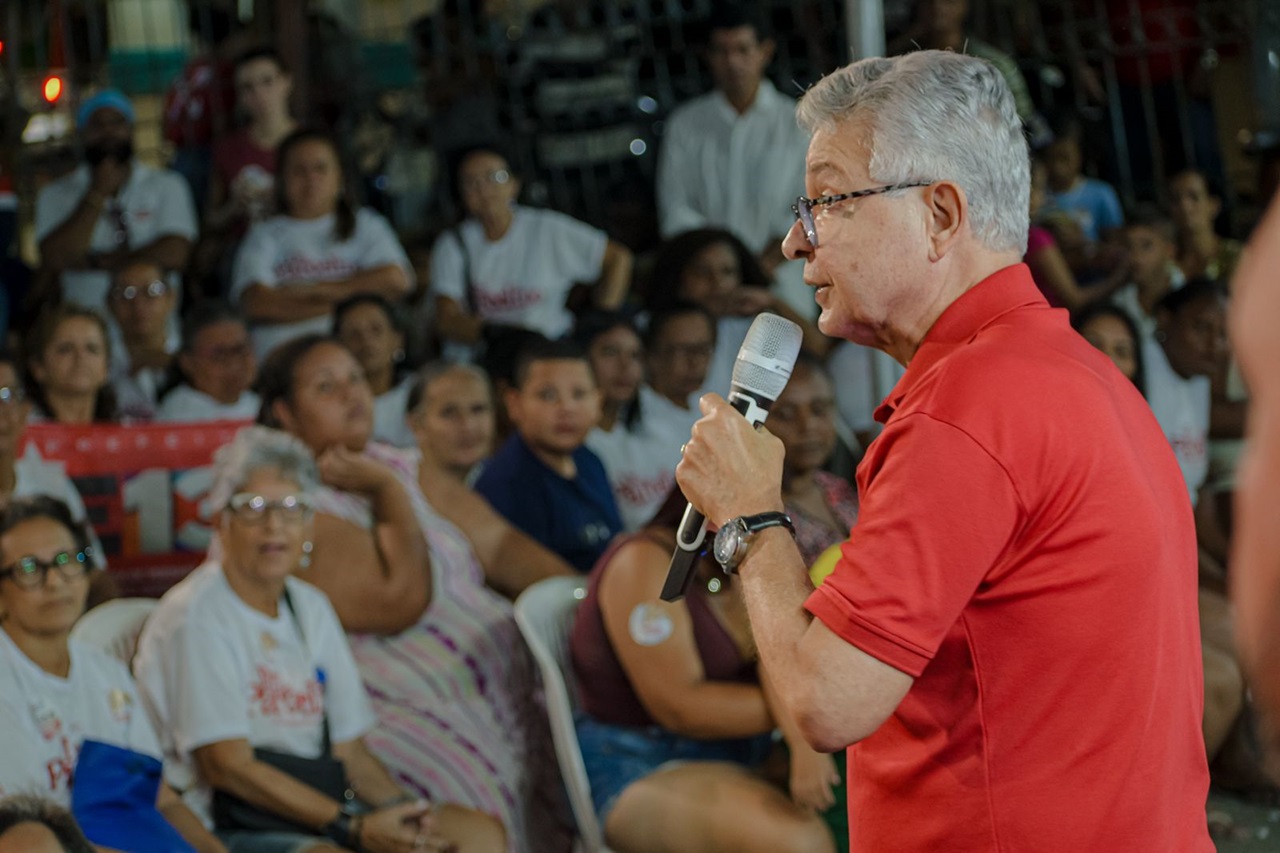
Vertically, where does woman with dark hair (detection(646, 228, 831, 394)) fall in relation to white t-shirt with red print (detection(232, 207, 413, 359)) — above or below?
below

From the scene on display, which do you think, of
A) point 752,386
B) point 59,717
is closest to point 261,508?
point 59,717

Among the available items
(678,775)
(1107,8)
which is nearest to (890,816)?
(678,775)

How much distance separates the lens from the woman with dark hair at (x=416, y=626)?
4148mm

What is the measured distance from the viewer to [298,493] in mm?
3902

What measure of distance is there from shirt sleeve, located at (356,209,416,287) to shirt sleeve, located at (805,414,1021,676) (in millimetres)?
4191

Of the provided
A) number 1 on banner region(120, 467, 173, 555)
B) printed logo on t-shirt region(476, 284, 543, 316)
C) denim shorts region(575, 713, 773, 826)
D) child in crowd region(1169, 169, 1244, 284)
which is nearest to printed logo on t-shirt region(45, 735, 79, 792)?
number 1 on banner region(120, 467, 173, 555)

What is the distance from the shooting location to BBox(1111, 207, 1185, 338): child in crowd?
6070 mm

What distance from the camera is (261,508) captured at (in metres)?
3.83

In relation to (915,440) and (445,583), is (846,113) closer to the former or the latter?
(915,440)

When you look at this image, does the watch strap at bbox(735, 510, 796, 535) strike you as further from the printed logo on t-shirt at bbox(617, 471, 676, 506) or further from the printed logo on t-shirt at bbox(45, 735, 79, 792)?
the printed logo on t-shirt at bbox(617, 471, 676, 506)

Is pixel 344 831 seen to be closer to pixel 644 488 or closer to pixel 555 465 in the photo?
pixel 555 465

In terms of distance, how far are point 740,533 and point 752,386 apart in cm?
23

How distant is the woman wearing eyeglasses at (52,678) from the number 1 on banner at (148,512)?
2.53ft

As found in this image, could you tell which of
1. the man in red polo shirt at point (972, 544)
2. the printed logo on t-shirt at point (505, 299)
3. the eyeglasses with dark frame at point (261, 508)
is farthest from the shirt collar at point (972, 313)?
the printed logo on t-shirt at point (505, 299)
